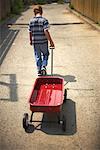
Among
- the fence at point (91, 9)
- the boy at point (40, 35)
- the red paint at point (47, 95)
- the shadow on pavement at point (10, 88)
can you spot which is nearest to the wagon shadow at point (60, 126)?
the red paint at point (47, 95)

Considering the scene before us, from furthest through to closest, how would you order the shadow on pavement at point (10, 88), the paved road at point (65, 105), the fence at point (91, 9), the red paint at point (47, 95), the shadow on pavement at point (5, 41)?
the fence at point (91, 9), the shadow on pavement at point (5, 41), the shadow on pavement at point (10, 88), the red paint at point (47, 95), the paved road at point (65, 105)

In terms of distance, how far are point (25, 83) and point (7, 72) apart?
51.5 inches

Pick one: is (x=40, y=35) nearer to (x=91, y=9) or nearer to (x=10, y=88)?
(x=10, y=88)

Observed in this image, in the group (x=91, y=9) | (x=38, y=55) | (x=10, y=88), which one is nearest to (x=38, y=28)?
(x=38, y=55)

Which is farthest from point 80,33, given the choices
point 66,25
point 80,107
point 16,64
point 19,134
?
point 19,134

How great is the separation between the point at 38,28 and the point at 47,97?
237 centimetres

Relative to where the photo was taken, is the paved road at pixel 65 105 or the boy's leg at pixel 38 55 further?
the boy's leg at pixel 38 55

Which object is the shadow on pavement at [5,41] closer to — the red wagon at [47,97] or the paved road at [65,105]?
the paved road at [65,105]

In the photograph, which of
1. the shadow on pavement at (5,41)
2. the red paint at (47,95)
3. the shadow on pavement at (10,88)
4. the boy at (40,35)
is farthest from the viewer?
the shadow on pavement at (5,41)

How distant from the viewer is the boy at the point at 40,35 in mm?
8992

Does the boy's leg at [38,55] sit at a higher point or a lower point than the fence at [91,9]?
higher

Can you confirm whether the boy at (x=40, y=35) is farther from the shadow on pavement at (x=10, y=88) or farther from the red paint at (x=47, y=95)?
the red paint at (x=47, y=95)

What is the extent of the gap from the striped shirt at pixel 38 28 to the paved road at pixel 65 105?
1.14 metres

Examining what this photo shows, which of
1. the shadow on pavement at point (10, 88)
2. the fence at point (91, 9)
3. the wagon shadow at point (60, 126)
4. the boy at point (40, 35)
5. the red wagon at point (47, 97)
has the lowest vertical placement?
the fence at point (91, 9)
